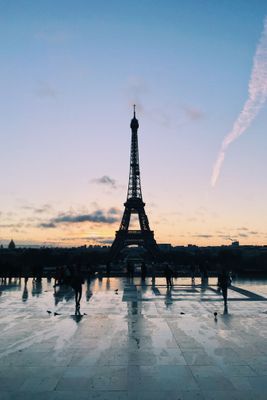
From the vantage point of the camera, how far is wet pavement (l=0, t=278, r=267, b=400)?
284 inches

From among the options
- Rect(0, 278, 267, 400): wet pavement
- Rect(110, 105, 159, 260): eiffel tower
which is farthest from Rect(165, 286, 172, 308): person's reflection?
Rect(110, 105, 159, 260): eiffel tower

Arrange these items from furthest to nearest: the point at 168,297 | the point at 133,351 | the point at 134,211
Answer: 1. the point at 134,211
2. the point at 168,297
3. the point at 133,351

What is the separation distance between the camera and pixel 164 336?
11.5 meters

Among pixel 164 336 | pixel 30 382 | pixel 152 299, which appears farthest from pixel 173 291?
pixel 30 382

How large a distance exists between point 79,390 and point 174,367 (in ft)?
7.59

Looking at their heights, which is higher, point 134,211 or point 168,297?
point 134,211

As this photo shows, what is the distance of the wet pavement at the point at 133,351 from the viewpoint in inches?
284

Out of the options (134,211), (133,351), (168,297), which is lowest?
(133,351)

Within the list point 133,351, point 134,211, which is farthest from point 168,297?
point 134,211

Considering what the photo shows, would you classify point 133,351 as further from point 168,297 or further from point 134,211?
point 134,211

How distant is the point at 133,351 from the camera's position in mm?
9828

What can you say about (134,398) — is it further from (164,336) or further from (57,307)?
(57,307)

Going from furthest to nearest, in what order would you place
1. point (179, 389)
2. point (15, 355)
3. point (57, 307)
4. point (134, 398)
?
point (57, 307) → point (15, 355) → point (179, 389) → point (134, 398)

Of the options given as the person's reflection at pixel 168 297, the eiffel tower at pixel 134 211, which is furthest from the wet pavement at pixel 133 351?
the eiffel tower at pixel 134 211
